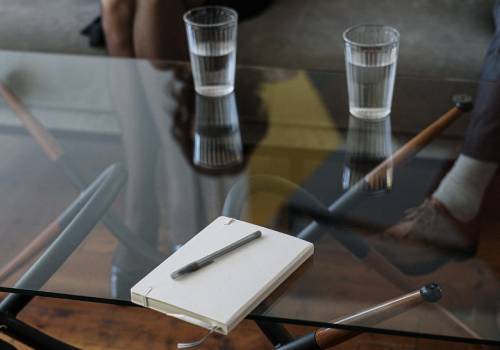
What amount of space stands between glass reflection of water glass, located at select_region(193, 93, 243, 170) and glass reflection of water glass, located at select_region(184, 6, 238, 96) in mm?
Answer: 22

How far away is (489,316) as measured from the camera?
0.87 m

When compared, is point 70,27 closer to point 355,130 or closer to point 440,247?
point 355,130

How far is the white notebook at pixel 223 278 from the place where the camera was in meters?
0.83

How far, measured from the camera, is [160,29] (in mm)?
1629

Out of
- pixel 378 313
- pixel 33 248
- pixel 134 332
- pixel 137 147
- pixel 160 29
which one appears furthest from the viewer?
pixel 160 29

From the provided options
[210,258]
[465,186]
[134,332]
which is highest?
[210,258]

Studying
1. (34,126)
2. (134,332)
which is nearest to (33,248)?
(34,126)

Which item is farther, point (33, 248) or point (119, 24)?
point (119, 24)

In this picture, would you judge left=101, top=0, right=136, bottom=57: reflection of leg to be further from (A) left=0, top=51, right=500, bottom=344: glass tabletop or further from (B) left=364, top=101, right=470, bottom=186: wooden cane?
(B) left=364, top=101, right=470, bottom=186: wooden cane

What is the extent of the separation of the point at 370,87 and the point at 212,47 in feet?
0.86

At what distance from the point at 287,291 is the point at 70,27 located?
1213 millimetres

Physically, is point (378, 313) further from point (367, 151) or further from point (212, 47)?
point (212, 47)

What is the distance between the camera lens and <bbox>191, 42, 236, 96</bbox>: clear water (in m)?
1.30

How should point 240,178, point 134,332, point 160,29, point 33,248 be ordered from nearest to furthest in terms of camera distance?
point 33,248
point 240,178
point 134,332
point 160,29
